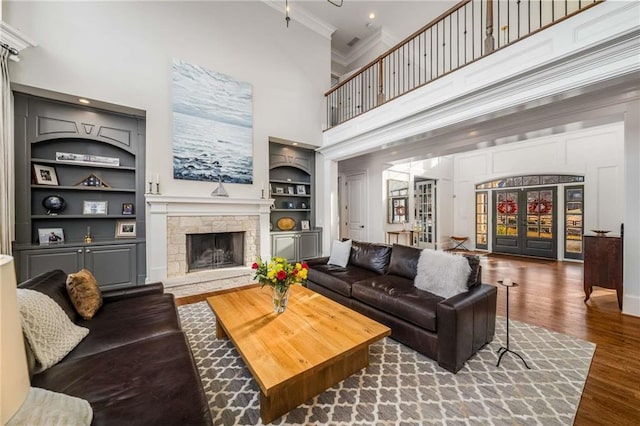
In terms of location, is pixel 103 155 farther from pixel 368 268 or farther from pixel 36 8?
pixel 368 268

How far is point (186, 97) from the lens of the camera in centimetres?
441

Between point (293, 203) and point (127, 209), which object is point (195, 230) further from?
point (293, 203)

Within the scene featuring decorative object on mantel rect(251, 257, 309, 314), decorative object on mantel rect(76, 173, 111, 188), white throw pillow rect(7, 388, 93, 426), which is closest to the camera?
white throw pillow rect(7, 388, 93, 426)

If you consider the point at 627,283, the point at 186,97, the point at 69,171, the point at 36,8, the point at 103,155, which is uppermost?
the point at 36,8

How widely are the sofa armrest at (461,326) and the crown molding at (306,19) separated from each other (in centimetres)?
635

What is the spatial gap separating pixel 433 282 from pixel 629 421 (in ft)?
4.52

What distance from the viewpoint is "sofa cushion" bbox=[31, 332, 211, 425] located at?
3.44 feet

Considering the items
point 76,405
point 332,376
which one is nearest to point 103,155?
point 76,405

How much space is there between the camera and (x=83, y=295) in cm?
203

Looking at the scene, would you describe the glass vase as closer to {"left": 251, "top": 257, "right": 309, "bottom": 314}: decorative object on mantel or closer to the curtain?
{"left": 251, "top": 257, "right": 309, "bottom": 314}: decorative object on mantel

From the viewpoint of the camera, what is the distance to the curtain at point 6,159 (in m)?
2.94

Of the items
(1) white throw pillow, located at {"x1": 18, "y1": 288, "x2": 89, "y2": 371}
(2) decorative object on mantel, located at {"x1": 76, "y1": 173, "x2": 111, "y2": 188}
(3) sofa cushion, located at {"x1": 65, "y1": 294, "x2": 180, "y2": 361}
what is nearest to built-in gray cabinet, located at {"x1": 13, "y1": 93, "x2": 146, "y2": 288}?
(2) decorative object on mantel, located at {"x1": 76, "y1": 173, "x2": 111, "y2": 188}

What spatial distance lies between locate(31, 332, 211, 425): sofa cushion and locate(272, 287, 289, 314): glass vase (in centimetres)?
75

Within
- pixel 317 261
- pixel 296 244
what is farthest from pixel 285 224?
pixel 317 261
